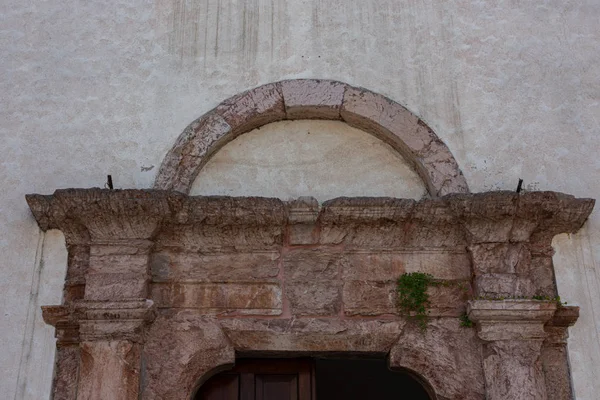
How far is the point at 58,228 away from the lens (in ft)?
13.3

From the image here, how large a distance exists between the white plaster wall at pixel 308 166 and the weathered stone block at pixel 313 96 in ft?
0.38

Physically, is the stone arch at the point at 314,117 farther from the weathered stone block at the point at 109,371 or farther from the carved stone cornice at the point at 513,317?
the weathered stone block at the point at 109,371

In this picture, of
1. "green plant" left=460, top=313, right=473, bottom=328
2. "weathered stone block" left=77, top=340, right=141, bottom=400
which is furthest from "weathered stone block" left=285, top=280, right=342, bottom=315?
"weathered stone block" left=77, top=340, right=141, bottom=400

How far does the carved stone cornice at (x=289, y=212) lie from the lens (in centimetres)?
387

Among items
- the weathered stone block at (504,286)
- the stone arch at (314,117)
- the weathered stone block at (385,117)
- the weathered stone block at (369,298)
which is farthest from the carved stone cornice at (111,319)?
the weathered stone block at (504,286)

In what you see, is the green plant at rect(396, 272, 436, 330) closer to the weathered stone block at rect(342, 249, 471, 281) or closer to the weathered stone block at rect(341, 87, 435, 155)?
the weathered stone block at rect(342, 249, 471, 281)

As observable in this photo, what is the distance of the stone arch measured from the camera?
4.21 m

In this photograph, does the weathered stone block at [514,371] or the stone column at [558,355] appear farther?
the stone column at [558,355]

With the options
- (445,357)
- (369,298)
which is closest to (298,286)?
(369,298)

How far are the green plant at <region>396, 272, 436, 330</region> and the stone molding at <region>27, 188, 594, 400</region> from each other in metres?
0.05

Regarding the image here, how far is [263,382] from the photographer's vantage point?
4.12 m

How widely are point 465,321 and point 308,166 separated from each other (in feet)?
4.16

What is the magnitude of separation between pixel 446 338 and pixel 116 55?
2567 millimetres

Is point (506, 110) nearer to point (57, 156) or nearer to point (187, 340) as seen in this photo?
point (187, 340)
